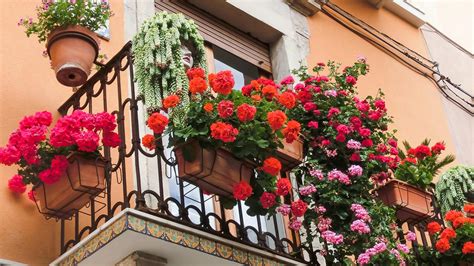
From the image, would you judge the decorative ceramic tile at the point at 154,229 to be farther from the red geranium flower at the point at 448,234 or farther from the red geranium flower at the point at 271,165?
the red geranium flower at the point at 448,234

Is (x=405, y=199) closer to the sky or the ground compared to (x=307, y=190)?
closer to the sky

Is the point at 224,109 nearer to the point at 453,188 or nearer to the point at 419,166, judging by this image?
the point at 419,166

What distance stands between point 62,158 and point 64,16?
1.05m

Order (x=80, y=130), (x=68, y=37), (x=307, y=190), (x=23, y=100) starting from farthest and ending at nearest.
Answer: (x=307, y=190) < (x=23, y=100) < (x=68, y=37) < (x=80, y=130)

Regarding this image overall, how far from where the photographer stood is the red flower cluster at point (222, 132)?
5520 mm

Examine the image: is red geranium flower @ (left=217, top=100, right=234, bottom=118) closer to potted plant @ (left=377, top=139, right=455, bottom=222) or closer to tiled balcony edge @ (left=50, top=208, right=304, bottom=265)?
tiled balcony edge @ (left=50, top=208, right=304, bottom=265)

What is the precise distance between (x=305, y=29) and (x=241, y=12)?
3.02 feet

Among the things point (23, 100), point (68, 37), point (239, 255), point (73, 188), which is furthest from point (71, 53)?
point (239, 255)

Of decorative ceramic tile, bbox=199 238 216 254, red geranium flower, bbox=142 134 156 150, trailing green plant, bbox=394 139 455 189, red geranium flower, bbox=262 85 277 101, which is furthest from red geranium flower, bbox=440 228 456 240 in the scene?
red geranium flower, bbox=142 134 156 150

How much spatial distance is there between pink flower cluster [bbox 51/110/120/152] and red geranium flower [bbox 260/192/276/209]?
3.44 ft

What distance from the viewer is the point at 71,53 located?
5988mm

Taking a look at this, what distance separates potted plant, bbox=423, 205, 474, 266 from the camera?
7.12 meters

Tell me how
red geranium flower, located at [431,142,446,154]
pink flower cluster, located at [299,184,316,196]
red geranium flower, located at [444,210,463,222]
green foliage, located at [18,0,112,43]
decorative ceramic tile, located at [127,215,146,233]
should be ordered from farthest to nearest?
red geranium flower, located at [431,142,446,154], red geranium flower, located at [444,210,463,222], pink flower cluster, located at [299,184,316,196], green foliage, located at [18,0,112,43], decorative ceramic tile, located at [127,215,146,233]

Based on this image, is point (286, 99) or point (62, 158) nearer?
point (62, 158)
